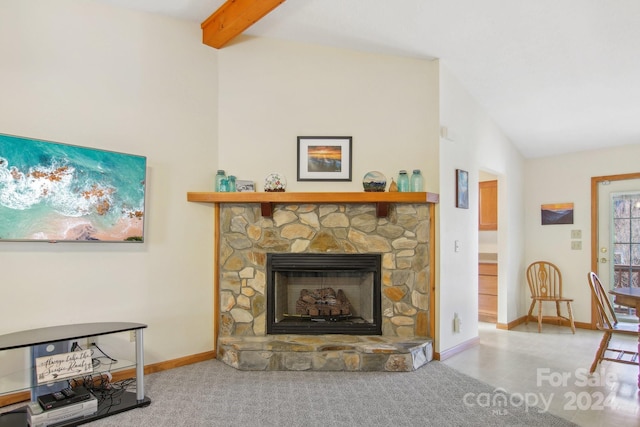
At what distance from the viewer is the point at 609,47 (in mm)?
2969

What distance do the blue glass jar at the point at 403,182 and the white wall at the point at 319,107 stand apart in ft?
0.36

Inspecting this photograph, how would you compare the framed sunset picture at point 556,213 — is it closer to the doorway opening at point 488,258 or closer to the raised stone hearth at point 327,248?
the doorway opening at point 488,258

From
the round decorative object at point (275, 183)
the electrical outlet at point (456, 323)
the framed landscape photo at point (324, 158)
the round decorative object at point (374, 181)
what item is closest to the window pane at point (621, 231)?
the electrical outlet at point (456, 323)

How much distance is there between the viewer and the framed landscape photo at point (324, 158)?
357 centimetres

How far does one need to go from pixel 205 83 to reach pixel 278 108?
684 mm

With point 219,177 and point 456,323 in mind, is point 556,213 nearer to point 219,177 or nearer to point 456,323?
point 456,323

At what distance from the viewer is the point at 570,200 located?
5121 millimetres

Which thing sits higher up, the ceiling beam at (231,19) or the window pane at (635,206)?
the ceiling beam at (231,19)

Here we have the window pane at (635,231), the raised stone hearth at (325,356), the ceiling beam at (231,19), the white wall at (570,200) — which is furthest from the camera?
the white wall at (570,200)

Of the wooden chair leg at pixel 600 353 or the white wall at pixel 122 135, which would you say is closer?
the white wall at pixel 122 135

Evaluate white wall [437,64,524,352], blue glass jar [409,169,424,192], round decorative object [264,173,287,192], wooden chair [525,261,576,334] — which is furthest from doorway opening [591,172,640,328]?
round decorative object [264,173,287,192]

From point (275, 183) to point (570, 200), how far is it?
4.02m

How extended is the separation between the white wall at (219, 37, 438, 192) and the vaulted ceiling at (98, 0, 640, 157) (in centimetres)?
15

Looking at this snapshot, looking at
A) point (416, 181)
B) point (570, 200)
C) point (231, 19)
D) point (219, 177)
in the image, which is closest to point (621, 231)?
point (570, 200)
